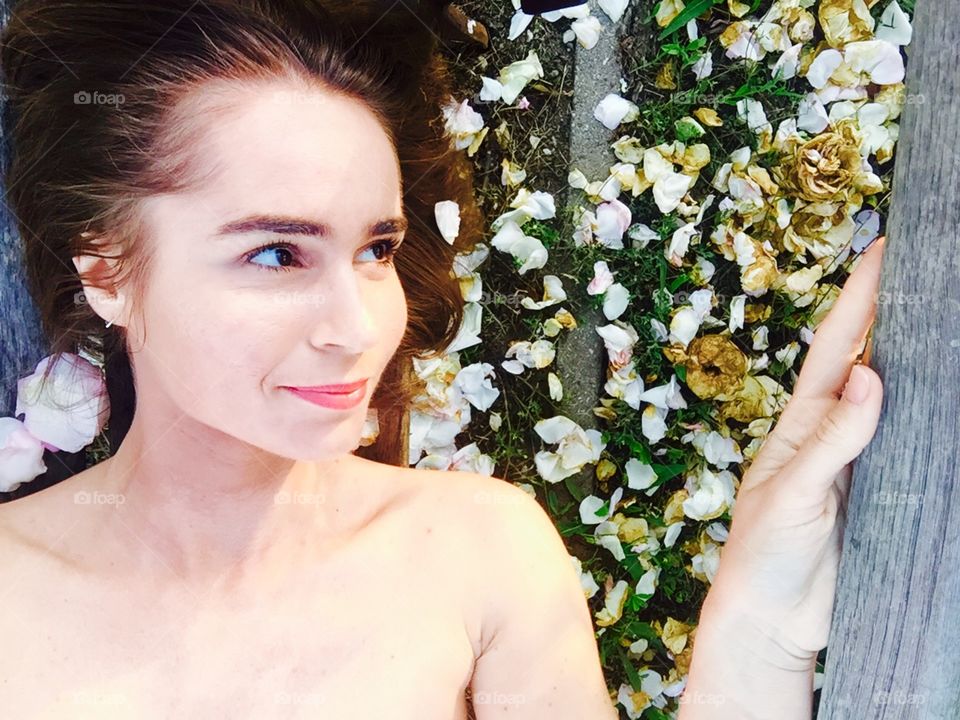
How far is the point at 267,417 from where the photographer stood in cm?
79

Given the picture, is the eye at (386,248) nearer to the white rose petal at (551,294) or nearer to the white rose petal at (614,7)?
the white rose petal at (551,294)

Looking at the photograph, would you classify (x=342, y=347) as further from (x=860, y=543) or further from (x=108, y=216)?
(x=860, y=543)

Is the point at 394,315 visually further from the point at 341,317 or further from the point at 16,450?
the point at 16,450

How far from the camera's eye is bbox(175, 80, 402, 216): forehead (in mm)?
738

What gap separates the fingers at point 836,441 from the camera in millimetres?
777

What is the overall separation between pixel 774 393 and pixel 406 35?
654 mm

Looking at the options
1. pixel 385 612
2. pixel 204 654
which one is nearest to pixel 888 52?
pixel 385 612

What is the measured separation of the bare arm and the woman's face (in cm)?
26

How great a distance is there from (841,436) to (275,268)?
0.56 metres

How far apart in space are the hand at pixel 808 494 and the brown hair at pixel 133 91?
496mm

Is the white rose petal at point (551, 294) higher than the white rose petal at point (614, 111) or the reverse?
→ the reverse

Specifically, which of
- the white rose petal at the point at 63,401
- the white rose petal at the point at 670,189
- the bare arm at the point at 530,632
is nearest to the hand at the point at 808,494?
the bare arm at the point at 530,632

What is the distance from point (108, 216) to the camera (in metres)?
0.78

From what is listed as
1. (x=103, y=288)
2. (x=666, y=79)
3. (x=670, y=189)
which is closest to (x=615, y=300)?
(x=670, y=189)
